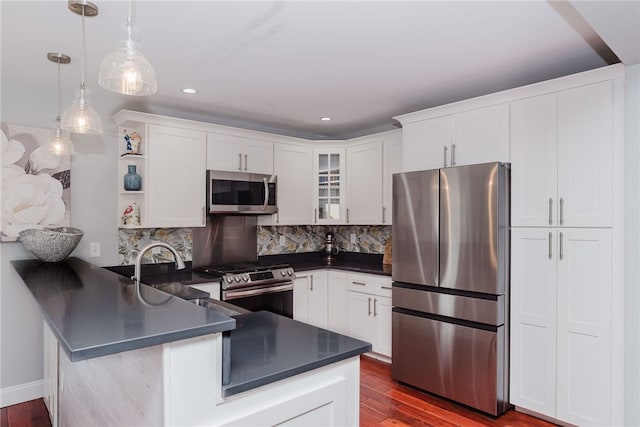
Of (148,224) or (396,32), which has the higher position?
(396,32)

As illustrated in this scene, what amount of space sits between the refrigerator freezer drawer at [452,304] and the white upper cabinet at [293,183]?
1440mm

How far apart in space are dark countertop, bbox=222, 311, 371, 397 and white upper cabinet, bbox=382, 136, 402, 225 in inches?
93.2

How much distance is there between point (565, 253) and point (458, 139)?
1107mm

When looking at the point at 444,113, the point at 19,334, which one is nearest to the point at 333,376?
the point at 444,113

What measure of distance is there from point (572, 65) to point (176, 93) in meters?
2.90

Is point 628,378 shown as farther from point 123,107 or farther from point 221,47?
point 123,107

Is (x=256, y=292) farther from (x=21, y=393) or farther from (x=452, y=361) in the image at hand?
(x=21, y=393)

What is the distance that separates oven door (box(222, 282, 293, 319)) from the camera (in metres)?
3.61

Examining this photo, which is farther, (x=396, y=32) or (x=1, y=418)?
(x=1, y=418)

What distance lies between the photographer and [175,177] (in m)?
3.57

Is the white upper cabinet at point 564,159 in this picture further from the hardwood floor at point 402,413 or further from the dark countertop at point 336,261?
the dark countertop at point 336,261

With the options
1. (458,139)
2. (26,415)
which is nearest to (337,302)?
(458,139)

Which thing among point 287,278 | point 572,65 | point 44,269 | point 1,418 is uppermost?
point 572,65

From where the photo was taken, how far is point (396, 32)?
7.32 ft
